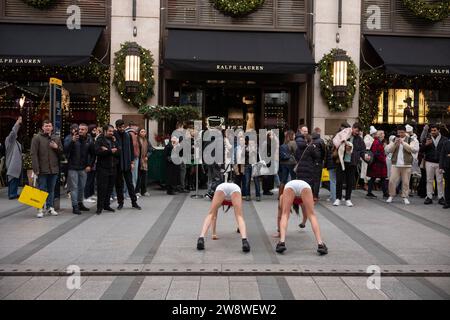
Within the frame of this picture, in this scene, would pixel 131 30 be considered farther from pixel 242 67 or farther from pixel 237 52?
pixel 242 67

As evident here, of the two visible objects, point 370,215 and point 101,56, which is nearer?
point 370,215

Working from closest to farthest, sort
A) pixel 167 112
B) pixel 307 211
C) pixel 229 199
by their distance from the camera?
1. pixel 307 211
2. pixel 229 199
3. pixel 167 112

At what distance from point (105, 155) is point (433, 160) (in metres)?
8.24

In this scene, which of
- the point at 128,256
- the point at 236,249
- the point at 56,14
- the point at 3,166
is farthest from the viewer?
the point at 56,14

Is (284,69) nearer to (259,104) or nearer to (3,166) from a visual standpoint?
(259,104)

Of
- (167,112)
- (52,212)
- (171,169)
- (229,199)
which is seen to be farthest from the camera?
(167,112)

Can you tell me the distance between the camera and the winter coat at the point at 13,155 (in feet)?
46.5

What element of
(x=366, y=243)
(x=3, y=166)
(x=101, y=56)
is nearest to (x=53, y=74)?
(x=101, y=56)

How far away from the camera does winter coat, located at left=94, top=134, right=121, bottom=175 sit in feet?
39.1

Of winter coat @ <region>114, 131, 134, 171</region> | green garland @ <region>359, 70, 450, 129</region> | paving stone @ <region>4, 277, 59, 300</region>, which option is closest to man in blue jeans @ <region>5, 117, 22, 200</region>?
winter coat @ <region>114, 131, 134, 171</region>

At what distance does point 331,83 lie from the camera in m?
18.4

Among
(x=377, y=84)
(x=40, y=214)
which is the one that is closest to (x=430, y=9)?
(x=377, y=84)

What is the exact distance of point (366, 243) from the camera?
9117 mm
